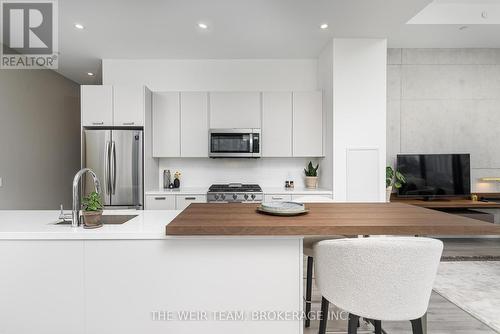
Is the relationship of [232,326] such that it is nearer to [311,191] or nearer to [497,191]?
[311,191]

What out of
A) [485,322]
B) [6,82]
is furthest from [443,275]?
[6,82]

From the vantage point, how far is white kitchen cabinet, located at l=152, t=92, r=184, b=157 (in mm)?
4043

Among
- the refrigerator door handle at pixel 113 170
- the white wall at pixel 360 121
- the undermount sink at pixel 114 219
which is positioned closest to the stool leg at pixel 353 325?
the undermount sink at pixel 114 219

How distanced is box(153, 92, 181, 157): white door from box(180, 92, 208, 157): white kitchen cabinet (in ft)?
0.28

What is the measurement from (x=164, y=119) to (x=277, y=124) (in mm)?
1585

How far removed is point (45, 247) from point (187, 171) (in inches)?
117

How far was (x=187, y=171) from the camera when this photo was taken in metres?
4.41

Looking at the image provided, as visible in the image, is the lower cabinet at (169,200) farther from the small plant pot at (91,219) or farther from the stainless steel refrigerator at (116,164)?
the small plant pot at (91,219)

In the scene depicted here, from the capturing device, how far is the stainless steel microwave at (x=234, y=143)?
3.98 meters

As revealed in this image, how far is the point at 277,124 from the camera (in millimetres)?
4062

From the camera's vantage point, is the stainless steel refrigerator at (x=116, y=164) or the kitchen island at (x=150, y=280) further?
the stainless steel refrigerator at (x=116, y=164)

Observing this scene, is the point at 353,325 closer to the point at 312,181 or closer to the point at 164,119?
the point at 312,181

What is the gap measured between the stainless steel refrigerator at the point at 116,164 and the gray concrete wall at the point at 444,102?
3.61 metres

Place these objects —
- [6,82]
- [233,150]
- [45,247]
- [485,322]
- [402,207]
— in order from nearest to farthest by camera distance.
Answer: [45,247], [402,207], [485,322], [6,82], [233,150]
